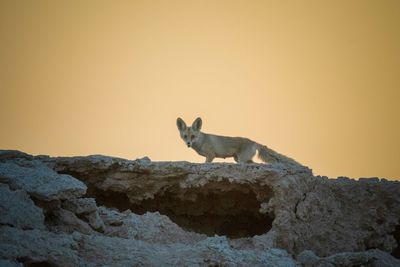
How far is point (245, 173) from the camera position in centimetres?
756

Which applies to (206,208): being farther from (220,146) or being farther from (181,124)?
(181,124)

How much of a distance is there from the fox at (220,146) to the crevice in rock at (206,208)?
12.8 feet

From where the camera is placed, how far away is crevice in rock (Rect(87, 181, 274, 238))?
8039 mm

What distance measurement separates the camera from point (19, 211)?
5.71 m

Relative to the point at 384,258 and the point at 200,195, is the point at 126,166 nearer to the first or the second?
the point at 200,195

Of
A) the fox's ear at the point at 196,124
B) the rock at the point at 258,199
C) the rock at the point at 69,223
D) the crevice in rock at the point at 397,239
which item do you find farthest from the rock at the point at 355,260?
the fox's ear at the point at 196,124

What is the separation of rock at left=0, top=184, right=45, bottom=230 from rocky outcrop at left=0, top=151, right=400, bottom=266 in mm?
12

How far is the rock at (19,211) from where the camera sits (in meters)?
5.57

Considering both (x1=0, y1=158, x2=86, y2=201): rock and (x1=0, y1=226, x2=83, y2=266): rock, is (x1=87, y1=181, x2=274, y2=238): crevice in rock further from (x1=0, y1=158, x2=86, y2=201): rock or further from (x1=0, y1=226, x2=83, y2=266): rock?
(x1=0, y1=226, x2=83, y2=266): rock

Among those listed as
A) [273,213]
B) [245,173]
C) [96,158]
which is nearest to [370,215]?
[273,213]

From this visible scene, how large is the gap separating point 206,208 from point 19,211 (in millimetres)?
3420

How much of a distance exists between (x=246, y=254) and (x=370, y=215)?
233 cm

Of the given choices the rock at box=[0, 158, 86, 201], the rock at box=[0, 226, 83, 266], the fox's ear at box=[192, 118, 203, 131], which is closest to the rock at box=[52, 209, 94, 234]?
the rock at box=[0, 158, 86, 201]

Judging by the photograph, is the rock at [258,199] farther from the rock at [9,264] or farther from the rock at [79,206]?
the rock at [9,264]
